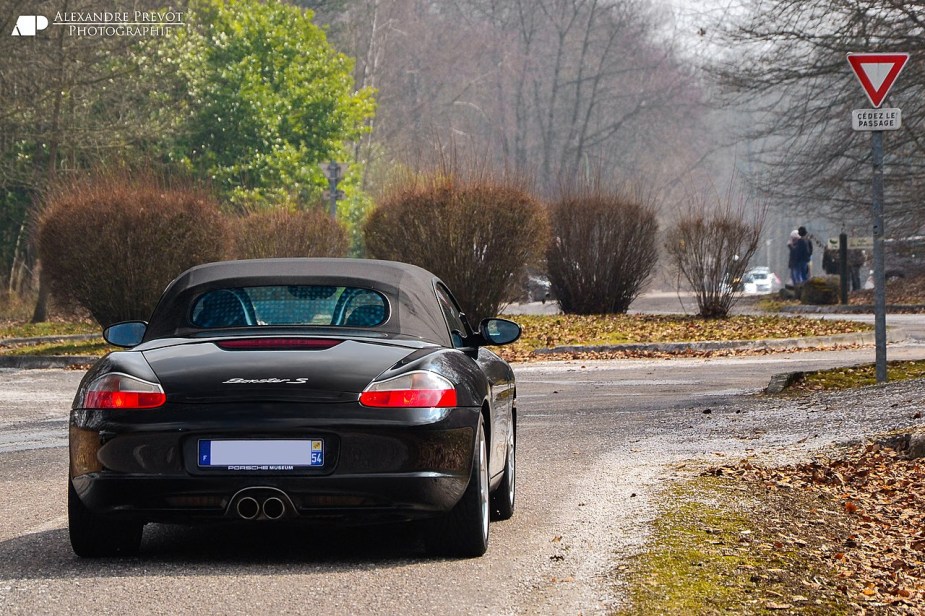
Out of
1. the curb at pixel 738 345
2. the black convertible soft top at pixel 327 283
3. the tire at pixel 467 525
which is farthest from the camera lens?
the curb at pixel 738 345

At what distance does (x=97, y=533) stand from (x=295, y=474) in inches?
38.9

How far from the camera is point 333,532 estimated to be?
767 centimetres

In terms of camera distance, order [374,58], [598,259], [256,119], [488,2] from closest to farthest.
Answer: [598,259], [256,119], [374,58], [488,2]

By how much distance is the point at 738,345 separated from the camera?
79.6 ft

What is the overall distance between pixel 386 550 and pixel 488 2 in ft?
258

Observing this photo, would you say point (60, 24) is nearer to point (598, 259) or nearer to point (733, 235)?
point (598, 259)

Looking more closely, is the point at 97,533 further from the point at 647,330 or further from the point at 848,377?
the point at 647,330

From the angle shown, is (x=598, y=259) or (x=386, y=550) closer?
(x=386, y=550)

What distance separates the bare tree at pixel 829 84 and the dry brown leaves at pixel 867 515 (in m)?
22.3

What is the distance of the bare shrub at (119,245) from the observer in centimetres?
2467

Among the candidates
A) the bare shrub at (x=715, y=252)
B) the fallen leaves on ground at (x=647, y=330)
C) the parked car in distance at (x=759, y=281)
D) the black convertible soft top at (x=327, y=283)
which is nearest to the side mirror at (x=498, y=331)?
the black convertible soft top at (x=327, y=283)

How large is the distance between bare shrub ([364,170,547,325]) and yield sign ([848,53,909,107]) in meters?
12.9

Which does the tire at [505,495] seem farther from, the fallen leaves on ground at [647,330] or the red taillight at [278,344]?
the fallen leaves on ground at [647,330]

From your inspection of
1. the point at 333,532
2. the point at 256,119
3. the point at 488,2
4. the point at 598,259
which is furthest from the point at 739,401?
the point at 488,2
